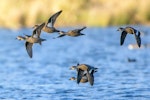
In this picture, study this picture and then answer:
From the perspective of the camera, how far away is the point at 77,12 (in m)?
54.8

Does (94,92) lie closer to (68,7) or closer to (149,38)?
(149,38)

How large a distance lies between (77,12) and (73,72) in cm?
2605

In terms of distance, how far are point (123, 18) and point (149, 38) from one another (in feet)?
17.8

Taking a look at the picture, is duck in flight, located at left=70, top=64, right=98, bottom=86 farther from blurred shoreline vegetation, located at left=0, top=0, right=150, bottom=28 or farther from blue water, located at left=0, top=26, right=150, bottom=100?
blurred shoreline vegetation, located at left=0, top=0, right=150, bottom=28

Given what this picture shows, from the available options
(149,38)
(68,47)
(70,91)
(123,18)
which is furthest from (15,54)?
(70,91)

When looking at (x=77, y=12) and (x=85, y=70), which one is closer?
(x=85, y=70)

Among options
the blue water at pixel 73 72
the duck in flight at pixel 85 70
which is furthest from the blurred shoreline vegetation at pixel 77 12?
the duck in flight at pixel 85 70

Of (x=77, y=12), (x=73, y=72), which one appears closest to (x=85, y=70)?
(x=73, y=72)

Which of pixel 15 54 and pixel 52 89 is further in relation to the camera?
pixel 15 54

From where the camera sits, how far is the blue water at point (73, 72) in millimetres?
21922

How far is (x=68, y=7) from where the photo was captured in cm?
5512

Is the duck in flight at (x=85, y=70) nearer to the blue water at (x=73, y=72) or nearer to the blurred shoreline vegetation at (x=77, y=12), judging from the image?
the blue water at (x=73, y=72)

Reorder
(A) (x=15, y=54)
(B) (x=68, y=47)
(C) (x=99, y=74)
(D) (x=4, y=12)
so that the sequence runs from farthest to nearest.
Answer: (D) (x=4, y=12), (B) (x=68, y=47), (A) (x=15, y=54), (C) (x=99, y=74)

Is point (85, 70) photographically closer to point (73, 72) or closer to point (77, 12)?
point (73, 72)
